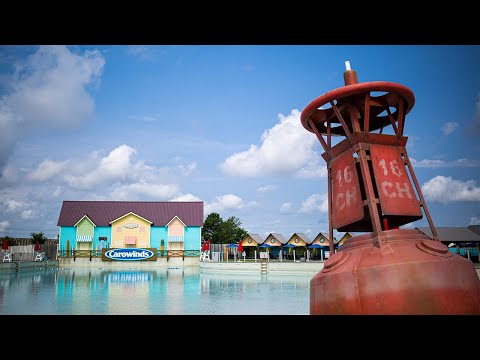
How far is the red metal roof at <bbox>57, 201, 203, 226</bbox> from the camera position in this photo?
37.6 metres

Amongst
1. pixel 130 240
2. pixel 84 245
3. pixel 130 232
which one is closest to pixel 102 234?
pixel 84 245

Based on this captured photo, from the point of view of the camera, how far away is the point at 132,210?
3828 cm

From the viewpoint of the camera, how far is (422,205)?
566 cm

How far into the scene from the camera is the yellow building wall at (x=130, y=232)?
36719 mm

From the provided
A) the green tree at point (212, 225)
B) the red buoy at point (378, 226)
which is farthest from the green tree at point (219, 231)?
the red buoy at point (378, 226)

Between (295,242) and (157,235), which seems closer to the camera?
(157,235)

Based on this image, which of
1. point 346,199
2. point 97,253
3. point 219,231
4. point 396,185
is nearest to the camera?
point 396,185

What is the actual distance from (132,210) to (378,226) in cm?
3583

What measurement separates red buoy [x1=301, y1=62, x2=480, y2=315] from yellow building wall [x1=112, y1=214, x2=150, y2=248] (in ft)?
107

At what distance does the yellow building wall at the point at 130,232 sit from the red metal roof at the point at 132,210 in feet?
2.73

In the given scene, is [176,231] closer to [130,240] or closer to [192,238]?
[192,238]

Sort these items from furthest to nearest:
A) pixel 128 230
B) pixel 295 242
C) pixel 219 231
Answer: pixel 219 231
pixel 295 242
pixel 128 230

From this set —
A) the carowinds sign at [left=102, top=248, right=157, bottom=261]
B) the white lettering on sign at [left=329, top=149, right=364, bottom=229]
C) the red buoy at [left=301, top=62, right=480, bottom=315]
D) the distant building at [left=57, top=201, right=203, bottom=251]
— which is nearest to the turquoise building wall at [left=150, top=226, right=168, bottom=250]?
the distant building at [left=57, top=201, right=203, bottom=251]
